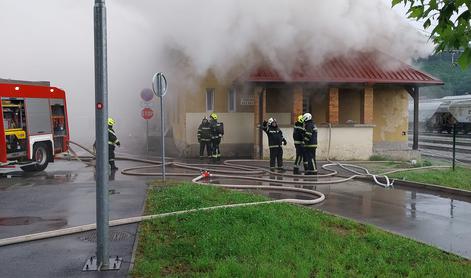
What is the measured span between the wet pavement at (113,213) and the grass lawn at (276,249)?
454 mm

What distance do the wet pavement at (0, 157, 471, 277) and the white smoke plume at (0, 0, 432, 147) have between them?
4.53m

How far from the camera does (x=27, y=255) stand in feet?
18.3

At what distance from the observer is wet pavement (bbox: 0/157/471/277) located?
5.46 metres

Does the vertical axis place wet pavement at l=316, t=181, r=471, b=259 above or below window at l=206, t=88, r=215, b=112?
below

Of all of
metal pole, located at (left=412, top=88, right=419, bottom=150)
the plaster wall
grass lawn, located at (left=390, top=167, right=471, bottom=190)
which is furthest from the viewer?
metal pole, located at (left=412, top=88, right=419, bottom=150)

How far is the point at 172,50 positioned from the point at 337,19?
5.47 metres

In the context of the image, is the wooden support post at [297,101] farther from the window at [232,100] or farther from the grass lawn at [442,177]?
the grass lawn at [442,177]

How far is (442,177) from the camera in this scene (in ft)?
40.0

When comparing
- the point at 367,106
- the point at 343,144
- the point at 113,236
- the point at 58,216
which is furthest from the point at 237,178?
the point at 367,106

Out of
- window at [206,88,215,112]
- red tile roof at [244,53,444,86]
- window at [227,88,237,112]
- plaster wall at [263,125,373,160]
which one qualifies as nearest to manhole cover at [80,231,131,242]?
red tile roof at [244,53,444,86]

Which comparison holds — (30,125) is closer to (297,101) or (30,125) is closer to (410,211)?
(297,101)

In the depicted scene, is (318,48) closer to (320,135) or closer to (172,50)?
(320,135)

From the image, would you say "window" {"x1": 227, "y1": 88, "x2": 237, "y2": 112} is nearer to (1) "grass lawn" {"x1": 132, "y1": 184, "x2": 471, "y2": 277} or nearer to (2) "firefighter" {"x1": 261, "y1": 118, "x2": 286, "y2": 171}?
(2) "firefighter" {"x1": 261, "y1": 118, "x2": 286, "y2": 171}

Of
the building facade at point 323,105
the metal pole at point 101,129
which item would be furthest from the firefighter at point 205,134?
the metal pole at point 101,129
